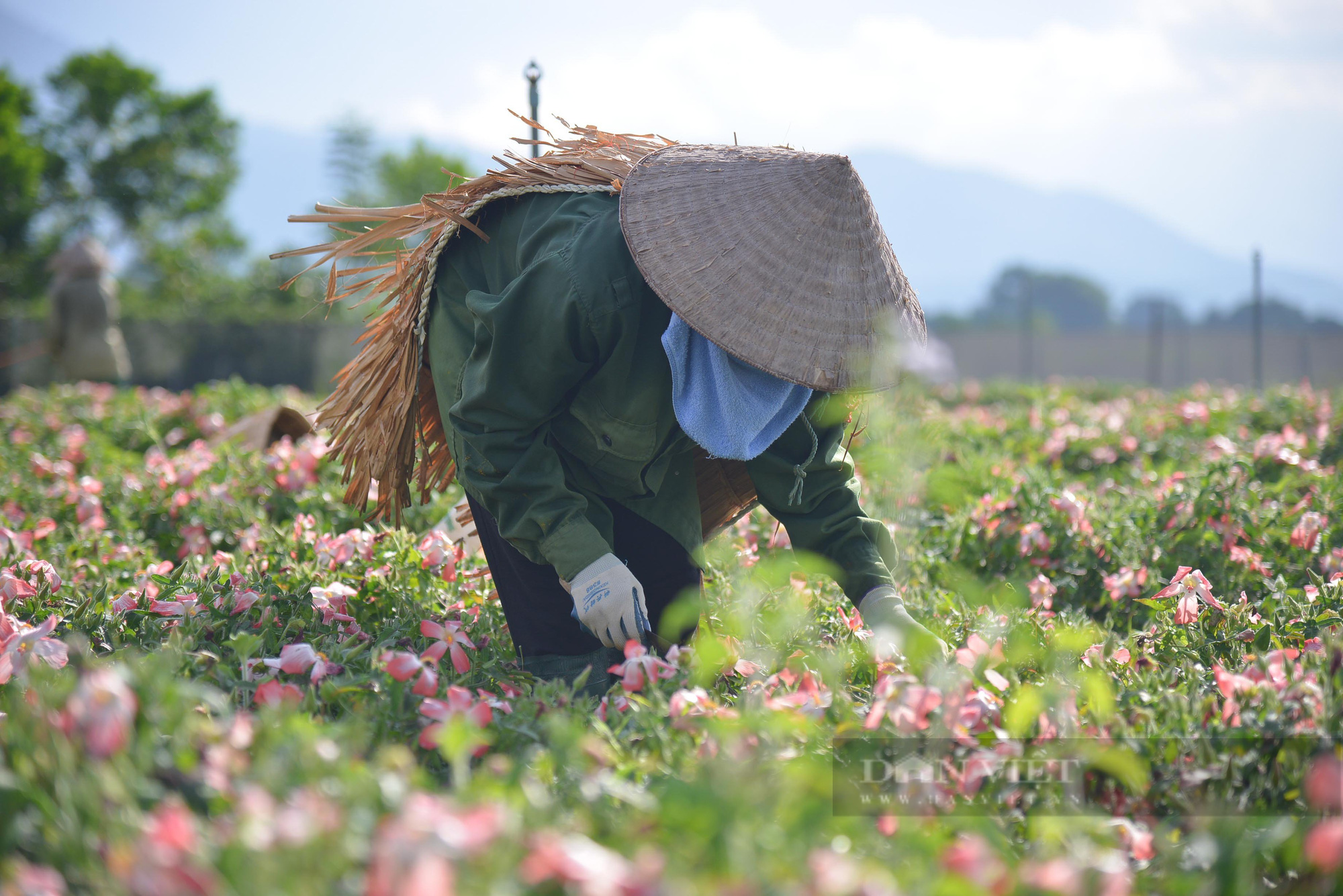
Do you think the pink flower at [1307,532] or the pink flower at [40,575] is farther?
→ the pink flower at [1307,532]

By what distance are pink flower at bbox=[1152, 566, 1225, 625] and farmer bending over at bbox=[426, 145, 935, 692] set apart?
2.07 feet

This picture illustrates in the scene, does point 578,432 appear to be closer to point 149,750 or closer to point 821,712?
point 821,712

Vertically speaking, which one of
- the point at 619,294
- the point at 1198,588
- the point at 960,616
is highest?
the point at 619,294

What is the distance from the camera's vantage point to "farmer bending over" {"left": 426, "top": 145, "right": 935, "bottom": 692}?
72.2 inches

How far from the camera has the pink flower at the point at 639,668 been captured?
1609mm

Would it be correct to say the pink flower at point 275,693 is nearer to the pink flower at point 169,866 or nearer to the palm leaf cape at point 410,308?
the pink flower at point 169,866

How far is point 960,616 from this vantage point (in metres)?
2.37

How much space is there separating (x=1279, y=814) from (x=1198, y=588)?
2.66 feet

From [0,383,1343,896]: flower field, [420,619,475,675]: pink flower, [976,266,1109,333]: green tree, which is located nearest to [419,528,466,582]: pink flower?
[0,383,1343,896]: flower field

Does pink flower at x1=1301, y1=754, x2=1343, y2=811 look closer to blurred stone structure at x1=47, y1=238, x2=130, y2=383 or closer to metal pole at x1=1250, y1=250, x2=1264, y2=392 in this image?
metal pole at x1=1250, y1=250, x2=1264, y2=392

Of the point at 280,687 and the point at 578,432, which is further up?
the point at 578,432

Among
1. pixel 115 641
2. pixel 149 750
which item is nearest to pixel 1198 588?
pixel 149 750

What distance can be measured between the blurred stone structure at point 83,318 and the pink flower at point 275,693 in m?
9.02

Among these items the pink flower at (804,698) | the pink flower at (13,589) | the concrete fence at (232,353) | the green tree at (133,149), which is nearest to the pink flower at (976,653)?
the pink flower at (804,698)
